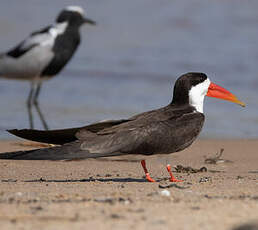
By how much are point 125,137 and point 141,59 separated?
34.3 ft

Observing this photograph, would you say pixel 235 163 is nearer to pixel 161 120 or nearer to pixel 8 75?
pixel 161 120

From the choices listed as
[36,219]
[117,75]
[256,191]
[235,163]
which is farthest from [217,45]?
[36,219]

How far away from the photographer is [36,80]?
13617mm

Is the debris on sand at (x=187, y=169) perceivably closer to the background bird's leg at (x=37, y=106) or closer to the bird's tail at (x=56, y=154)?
the bird's tail at (x=56, y=154)

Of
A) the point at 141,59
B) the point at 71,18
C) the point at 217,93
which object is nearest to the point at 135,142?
the point at 217,93

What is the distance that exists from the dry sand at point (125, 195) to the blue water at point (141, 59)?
2.23 metres

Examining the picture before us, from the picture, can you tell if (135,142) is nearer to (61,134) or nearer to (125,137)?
(125,137)

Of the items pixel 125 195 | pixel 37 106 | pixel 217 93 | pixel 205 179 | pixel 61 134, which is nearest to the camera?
pixel 125 195

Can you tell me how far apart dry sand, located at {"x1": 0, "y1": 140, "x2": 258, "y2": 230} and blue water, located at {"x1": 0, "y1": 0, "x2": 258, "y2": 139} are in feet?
7.30

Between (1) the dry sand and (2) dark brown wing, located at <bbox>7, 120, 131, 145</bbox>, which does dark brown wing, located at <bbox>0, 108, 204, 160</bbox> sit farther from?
(1) the dry sand

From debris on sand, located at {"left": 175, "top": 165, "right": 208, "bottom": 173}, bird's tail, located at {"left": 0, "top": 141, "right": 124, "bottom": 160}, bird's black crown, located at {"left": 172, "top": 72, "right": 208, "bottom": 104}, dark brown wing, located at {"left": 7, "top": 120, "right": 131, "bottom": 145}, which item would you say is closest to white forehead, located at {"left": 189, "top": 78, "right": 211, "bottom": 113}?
bird's black crown, located at {"left": 172, "top": 72, "right": 208, "bottom": 104}

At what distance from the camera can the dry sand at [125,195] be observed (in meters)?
4.08

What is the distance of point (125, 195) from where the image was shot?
5.18m

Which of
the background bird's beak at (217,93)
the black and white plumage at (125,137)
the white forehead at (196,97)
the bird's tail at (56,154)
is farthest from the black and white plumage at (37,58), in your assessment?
the bird's tail at (56,154)
